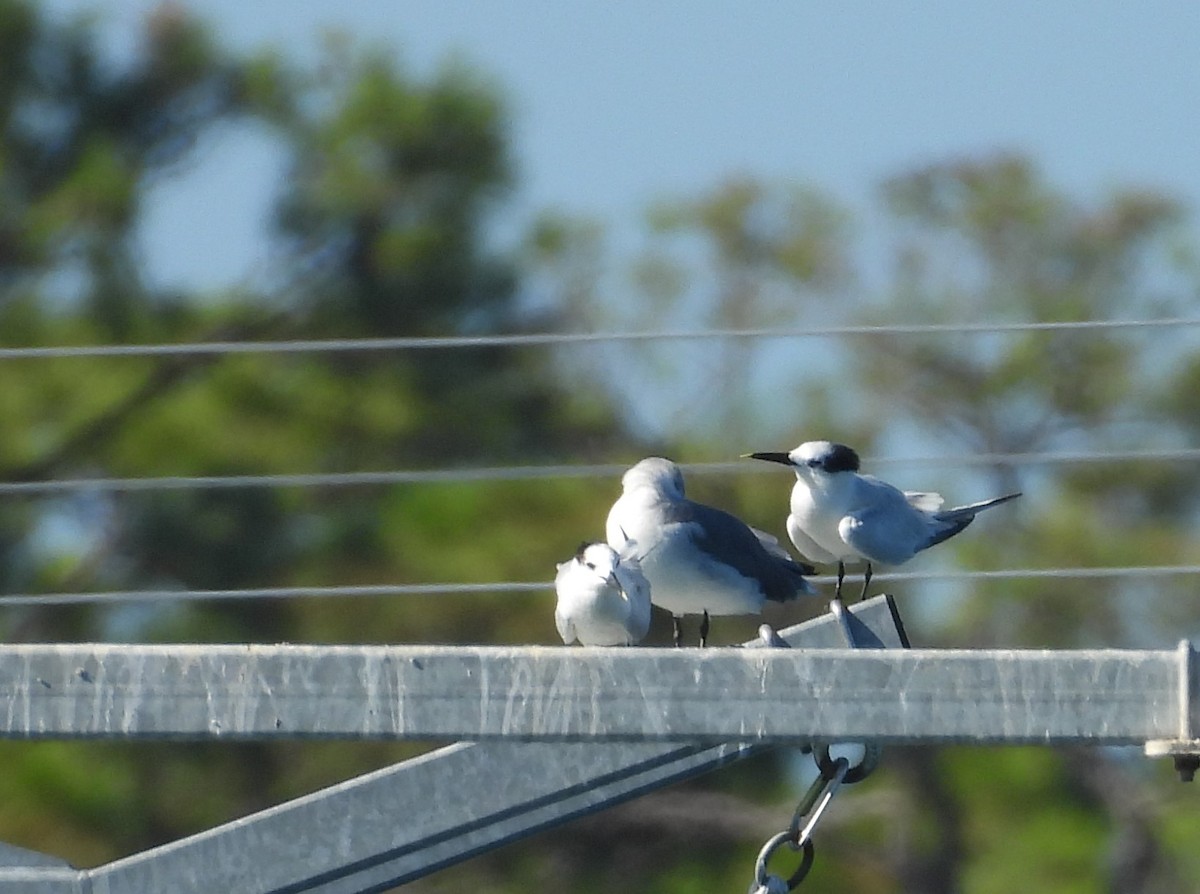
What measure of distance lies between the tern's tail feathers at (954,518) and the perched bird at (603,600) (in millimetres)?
702

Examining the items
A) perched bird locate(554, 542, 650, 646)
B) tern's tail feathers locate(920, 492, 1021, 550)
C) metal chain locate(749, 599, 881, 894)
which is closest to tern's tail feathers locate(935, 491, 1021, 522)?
tern's tail feathers locate(920, 492, 1021, 550)

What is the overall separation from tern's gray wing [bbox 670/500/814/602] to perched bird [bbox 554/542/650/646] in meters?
0.23

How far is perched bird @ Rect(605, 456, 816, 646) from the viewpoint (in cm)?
462

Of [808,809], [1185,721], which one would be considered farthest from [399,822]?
[1185,721]

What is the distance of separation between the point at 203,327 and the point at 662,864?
4.07 m

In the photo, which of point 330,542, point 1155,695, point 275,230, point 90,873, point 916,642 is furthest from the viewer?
point 275,230

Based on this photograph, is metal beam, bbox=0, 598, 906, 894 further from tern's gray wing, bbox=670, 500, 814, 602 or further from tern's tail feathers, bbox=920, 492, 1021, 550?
tern's tail feathers, bbox=920, 492, 1021, 550

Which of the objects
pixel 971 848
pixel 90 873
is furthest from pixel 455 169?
pixel 90 873

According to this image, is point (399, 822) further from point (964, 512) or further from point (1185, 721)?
point (964, 512)

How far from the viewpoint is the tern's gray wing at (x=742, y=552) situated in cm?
465

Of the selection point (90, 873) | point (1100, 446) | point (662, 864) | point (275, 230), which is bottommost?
point (662, 864)

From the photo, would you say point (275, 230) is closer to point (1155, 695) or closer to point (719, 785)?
point (719, 785)

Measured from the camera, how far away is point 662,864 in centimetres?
1392

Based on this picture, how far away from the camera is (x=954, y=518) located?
4984 millimetres
